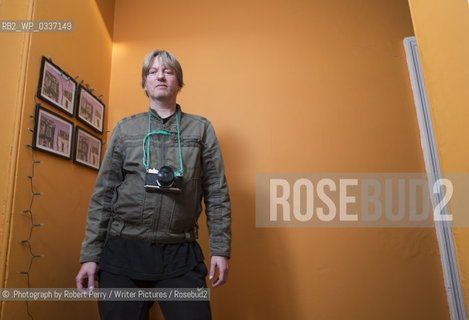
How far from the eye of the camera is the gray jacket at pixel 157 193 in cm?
116

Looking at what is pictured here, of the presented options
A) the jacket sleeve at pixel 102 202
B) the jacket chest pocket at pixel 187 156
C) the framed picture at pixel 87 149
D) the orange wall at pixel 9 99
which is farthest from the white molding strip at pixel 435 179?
the orange wall at pixel 9 99

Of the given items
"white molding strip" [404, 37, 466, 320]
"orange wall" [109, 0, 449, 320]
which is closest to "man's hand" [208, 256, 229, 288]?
"orange wall" [109, 0, 449, 320]

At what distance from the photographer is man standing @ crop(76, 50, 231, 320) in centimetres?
111

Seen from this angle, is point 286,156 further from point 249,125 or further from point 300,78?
point 300,78

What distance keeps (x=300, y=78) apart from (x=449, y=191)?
161cm

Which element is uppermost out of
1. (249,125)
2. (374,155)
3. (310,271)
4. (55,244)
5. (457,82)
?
(249,125)

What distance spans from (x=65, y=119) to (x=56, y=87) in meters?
0.17

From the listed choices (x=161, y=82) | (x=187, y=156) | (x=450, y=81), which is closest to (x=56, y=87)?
(x=161, y=82)

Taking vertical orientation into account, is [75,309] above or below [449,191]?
below

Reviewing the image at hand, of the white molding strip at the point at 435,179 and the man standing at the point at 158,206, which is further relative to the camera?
the white molding strip at the point at 435,179

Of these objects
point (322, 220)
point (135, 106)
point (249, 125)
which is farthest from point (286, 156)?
point (135, 106)

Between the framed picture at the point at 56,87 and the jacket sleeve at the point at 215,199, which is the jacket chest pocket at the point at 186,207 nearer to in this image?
the jacket sleeve at the point at 215,199

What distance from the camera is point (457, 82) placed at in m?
0.83

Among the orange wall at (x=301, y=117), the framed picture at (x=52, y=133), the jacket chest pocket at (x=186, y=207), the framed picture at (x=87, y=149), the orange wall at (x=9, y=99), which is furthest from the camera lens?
the orange wall at (x=301, y=117)
